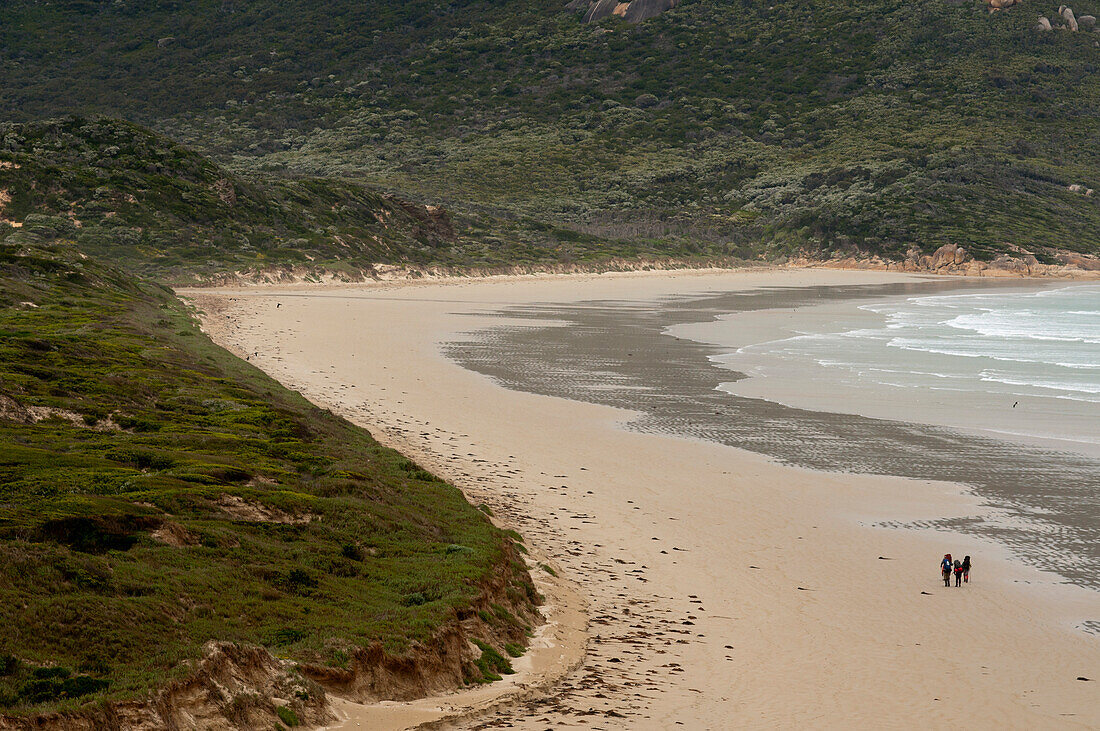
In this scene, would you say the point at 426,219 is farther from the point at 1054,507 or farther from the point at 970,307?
the point at 1054,507

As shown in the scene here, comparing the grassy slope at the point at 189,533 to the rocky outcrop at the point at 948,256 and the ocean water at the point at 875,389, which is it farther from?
the rocky outcrop at the point at 948,256

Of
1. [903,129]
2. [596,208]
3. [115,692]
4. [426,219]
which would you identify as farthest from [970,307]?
[903,129]

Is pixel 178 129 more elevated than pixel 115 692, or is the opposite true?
pixel 178 129

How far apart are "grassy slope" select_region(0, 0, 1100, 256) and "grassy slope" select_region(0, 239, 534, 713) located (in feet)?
348

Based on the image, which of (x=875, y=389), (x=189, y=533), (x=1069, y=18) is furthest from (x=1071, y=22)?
(x=189, y=533)

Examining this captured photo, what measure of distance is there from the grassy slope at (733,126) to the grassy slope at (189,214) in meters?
31.6

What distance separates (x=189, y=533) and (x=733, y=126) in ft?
567

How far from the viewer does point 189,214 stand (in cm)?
7494

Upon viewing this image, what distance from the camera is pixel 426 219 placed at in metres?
95.0

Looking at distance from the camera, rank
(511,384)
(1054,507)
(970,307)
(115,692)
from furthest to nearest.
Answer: (970,307)
(511,384)
(1054,507)
(115,692)

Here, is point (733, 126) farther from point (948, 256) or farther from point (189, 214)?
point (189, 214)

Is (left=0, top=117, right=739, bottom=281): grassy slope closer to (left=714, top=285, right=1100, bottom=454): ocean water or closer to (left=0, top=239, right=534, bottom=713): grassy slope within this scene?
(left=714, top=285, right=1100, bottom=454): ocean water

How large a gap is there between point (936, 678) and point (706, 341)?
31.5 meters

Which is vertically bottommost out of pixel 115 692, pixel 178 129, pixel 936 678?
pixel 936 678
